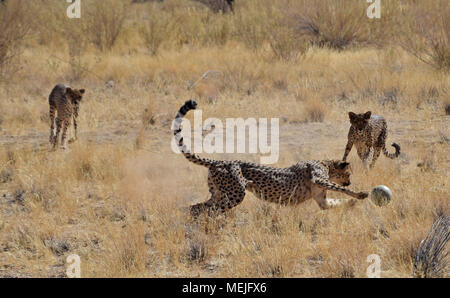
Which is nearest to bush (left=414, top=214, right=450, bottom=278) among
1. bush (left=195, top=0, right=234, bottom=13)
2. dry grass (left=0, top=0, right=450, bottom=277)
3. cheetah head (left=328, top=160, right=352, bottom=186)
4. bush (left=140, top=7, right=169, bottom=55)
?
dry grass (left=0, top=0, right=450, bottom=277)

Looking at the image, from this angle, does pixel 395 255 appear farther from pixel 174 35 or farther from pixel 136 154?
pixel 174 35

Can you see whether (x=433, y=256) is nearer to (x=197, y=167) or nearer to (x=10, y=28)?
(x=197, y=167)

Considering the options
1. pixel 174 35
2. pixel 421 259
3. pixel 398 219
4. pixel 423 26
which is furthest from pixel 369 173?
pixel 174 35

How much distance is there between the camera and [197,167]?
782 cm

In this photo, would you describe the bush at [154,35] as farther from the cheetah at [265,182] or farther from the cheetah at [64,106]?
the cheetah at [265,182]

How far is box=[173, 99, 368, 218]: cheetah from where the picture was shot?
546 centimetres

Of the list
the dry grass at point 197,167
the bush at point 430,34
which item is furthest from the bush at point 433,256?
the bush at point 430,34

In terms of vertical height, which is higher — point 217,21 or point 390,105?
point 217,21

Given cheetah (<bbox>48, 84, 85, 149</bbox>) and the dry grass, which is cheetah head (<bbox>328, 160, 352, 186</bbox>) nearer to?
the dry grass

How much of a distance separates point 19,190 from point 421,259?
4480 mm

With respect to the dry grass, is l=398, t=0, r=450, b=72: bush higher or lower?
higher

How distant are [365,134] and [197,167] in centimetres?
209

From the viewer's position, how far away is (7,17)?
13.6 m

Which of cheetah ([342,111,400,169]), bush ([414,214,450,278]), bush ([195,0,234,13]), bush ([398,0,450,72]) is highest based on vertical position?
bush ([195,0,234,13])
